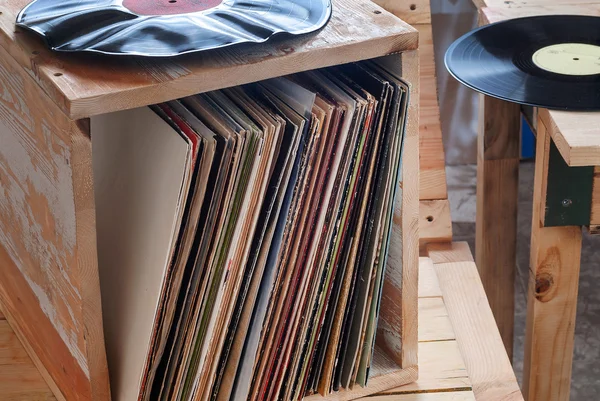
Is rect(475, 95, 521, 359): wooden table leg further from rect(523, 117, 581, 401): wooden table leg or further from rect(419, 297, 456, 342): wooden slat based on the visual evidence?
rect(419, 297, 456, 342): wooden slat

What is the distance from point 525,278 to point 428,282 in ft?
3.75

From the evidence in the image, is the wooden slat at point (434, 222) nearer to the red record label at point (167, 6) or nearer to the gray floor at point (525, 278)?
the gray floor at point (525, 278)

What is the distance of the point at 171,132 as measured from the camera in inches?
31.8

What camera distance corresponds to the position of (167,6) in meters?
0.89

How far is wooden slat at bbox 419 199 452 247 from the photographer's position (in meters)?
1.59

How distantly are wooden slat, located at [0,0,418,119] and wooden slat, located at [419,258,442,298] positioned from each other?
46 cm

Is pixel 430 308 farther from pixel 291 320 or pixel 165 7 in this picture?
pixel 165 7

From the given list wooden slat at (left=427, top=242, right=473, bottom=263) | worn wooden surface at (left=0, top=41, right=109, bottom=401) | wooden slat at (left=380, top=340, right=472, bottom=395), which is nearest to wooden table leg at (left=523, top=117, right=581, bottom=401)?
wooden slat at (left=427, top=242, right=473, bottom=263)

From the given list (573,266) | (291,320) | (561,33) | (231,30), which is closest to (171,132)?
(231,30)

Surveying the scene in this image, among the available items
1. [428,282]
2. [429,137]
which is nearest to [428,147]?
[429,137]

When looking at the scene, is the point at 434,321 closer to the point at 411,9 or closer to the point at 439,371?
the point at 439,371

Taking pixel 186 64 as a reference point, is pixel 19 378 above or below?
below

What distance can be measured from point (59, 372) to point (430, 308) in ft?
Result: 1.58

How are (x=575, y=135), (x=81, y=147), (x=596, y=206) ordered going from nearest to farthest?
(x=81, y=147) < (x=575, y=135) < (x=596, y=206)
